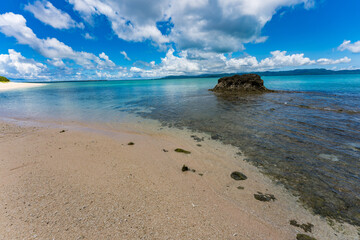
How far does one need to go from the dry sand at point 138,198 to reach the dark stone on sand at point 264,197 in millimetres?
147

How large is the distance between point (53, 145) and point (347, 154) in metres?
16.9

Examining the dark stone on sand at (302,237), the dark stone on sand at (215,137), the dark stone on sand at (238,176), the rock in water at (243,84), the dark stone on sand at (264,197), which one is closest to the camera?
the dark stone on sand at (302,237)

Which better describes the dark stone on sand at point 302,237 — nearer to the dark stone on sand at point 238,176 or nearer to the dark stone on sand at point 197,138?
the dark stone on sand at point 238,176

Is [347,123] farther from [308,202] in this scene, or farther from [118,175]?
[118,175]

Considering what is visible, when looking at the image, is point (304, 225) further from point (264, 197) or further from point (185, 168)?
point (185, 168)

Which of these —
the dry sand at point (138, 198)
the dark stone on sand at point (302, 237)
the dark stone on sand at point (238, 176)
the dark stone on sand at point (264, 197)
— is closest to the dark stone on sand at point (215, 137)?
the dry sand at point (138, 198)

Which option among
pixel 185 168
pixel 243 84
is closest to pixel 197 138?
pixel 185 168

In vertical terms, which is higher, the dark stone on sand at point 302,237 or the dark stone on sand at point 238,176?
the dark stone on sand at point 302,237

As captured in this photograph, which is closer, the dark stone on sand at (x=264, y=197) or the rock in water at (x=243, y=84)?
the dark stone on sand at (x=264, y=197)

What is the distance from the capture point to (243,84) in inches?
1718

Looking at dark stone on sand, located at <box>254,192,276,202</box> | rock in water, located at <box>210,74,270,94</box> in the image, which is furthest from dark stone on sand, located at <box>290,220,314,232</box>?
rock in water, located at <box>210,74,270,94</box>

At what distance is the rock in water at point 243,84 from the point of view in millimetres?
41781

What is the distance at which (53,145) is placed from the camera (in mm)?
9203

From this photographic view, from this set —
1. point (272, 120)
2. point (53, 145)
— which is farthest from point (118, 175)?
point (272, 120)
